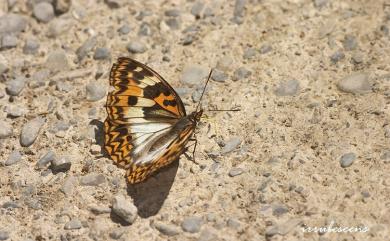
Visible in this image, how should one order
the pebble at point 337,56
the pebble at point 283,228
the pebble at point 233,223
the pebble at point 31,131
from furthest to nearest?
the pebble at point 337,56
the pebble at point 31,131
the pebble at point 233,223
the pebble at point 283,228

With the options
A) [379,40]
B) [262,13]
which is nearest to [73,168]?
[262,13]

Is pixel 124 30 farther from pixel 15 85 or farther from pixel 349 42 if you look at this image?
pixel 349 42

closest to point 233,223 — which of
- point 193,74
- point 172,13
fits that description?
point 193,74

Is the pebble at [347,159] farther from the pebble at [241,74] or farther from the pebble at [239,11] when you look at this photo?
the pebble at [239,11]

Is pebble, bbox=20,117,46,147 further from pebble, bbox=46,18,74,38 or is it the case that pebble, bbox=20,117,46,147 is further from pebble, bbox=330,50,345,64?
pebble, bbox=330,50,345,64

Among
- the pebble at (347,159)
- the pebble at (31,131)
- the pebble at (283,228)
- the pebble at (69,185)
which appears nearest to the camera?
the pebble at (283,228)

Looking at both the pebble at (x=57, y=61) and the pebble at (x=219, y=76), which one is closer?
the pebble at (x=219, y=76)

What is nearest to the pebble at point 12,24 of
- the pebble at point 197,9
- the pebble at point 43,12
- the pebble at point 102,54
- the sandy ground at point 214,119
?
the sandy ground at point 214,119
